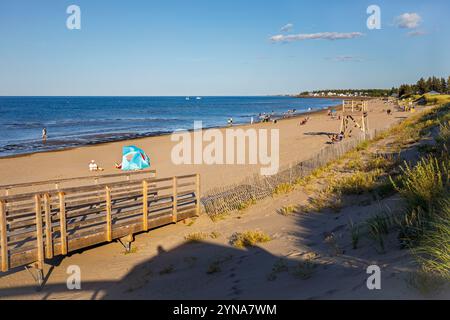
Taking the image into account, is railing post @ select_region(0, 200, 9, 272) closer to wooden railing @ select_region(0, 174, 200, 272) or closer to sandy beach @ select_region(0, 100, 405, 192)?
wooden railing @ select_region(0, 174, 200, 272)

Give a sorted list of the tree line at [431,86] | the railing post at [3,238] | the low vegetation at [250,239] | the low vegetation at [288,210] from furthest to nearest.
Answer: the tree line at [431,86] < the low vegetation at [288,210] < the low vegetation at [250,239] < the railing post at [3,238]

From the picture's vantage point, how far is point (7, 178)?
17.4m

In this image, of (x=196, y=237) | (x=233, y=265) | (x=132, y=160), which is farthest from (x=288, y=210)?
(x=132, y=160)

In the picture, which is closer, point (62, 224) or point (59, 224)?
point (62, 224)

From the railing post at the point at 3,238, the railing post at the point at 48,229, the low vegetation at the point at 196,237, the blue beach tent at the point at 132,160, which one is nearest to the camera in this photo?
the railing post at the point at 3,238

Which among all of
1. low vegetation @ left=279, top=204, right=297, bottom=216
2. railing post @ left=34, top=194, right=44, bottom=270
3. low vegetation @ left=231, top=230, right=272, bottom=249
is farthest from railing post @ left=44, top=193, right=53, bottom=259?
low vegetation @ left=279, top=204, right=297, bottom=216

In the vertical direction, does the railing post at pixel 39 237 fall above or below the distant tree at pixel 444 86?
below

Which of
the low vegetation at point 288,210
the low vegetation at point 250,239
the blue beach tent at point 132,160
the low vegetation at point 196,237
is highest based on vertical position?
the blue beach tent at point 132,160

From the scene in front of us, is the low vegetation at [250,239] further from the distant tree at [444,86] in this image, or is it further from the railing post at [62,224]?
the distant tree at [444,86]

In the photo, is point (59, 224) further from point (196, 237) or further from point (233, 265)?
point (233, 265)

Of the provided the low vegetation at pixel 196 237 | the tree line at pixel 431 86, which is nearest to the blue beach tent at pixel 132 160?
the low vegetation at pixel 196 237

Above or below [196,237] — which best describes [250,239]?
above

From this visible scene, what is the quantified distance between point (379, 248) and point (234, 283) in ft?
6.64
